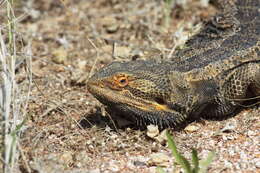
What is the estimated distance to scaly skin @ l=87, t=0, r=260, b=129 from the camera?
4.97 metres

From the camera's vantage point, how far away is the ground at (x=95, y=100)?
182 inches

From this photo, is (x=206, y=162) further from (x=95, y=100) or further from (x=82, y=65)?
(x=82, y=65)

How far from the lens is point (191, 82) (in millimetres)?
5207

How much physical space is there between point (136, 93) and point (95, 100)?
1.00 m

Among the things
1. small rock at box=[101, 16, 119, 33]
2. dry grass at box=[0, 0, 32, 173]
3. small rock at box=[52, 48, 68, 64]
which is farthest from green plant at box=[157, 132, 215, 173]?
small rock at box=[101, 16, 119, 33]

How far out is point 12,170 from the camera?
159 inches

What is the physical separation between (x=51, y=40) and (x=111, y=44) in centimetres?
96

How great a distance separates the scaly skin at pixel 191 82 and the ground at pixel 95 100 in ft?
0.61

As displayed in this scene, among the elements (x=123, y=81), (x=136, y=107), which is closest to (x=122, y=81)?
(x=123, y=81)

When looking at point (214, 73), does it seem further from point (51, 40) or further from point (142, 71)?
point (51, 40)

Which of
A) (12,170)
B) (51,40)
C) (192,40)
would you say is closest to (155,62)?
(192,40)

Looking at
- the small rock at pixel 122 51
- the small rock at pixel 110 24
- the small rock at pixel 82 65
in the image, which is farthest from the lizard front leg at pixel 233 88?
the small rock at pixel 110 24

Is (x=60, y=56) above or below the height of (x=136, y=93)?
above

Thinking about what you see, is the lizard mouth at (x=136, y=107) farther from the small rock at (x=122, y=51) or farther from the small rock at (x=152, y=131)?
the small rock at (x=122, y=51)
